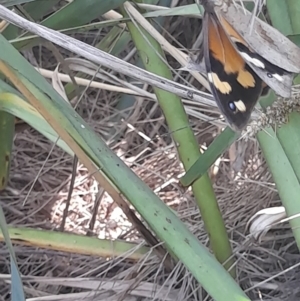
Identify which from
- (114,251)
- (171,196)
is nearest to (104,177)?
(114,251)

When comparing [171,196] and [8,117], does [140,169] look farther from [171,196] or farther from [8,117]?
[8,117]

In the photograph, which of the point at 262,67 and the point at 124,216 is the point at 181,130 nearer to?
the point at 262,67

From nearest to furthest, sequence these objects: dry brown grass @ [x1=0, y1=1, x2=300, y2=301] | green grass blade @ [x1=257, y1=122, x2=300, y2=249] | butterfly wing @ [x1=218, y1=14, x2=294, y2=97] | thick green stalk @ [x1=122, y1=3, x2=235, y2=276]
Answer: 1. butterfly wing @ [x1=218, y1=14, x2=294, y2=97]
2. green grass blade @ [x1=257, y1=122, x2=300, y2=249]
3. thick green stalk @ [x1=122, y1=3, x2=235, y2=276]
4. dry brown grass @ [x1=0, y1=1, x2=300, y2=301]

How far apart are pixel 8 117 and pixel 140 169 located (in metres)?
0.35

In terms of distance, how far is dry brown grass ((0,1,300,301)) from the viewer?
2.50 feet

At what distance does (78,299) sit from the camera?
2.57 ft

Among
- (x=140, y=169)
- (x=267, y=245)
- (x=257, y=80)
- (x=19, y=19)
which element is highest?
(x=19, y=19)

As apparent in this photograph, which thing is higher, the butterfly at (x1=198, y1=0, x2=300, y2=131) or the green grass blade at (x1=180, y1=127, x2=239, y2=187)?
the butterfly at (x1=198, y1=0, x2=300, y2=131)

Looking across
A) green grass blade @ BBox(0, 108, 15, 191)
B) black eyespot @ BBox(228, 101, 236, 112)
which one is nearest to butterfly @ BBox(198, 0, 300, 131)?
black eyespot @ BBox(228, 101, 236, 112)

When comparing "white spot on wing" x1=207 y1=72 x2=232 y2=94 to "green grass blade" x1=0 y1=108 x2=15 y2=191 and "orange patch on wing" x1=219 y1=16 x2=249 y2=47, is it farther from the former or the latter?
"green grass blade" x1=0 y1=108 x2=15 y2=191

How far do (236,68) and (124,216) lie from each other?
637 millimetres

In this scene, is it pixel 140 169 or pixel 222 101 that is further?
pixel 140 169

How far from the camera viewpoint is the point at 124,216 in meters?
1.04

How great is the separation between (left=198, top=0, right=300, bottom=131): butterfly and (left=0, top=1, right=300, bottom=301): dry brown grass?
0.20 m
